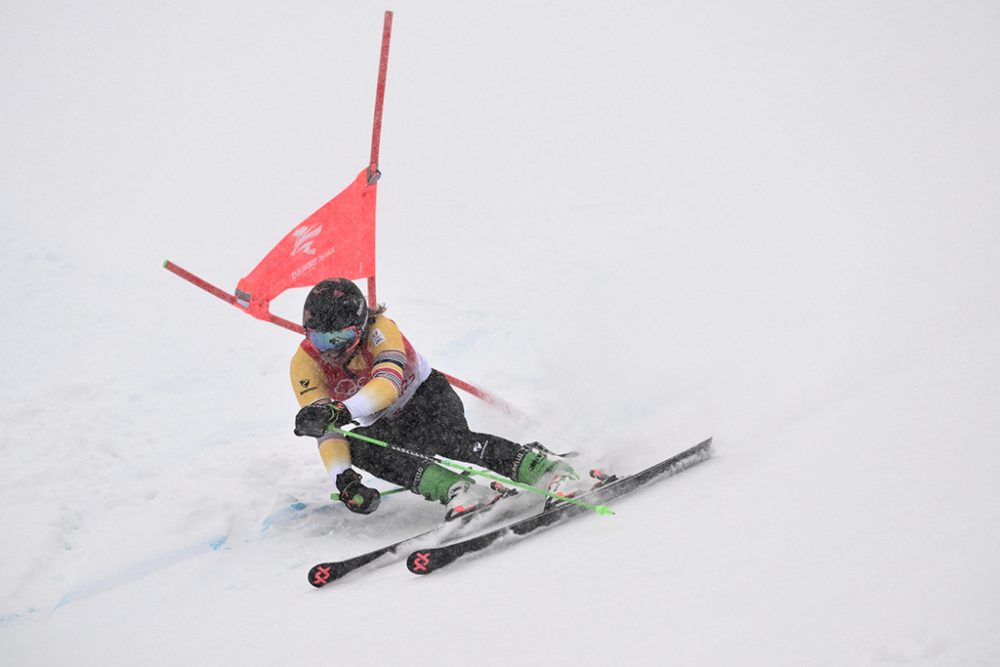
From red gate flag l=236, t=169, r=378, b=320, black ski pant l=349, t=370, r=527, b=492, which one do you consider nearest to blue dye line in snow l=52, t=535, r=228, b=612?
black ski pant l=349, t=370, r=527, b=492

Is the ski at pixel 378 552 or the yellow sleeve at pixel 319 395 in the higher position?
the yellow sleeve at pixel 319 395

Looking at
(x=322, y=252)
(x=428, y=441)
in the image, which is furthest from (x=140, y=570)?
(x=322, y=252)

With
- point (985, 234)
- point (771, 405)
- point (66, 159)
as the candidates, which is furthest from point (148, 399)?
point (66, 159)

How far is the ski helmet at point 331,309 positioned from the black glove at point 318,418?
1.38 ft

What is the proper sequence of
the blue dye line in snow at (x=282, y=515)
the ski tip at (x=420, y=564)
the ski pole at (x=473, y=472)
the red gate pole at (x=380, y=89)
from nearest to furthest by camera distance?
the ski tip at (x=420, y=564) → the ski pole at (x=473, y=472) → the blue dye line in snow at (x=282, y=515) → the red gate pole at (x=380, y=89)

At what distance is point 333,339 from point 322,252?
1188mm

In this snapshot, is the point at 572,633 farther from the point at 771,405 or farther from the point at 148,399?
the point at 148,399

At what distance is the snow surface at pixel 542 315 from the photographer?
2609 mm

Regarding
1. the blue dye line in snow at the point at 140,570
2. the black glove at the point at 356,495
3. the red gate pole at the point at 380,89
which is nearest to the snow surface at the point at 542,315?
the blue dye line in snow at the point at 140,570

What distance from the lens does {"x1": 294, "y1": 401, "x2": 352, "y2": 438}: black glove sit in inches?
161

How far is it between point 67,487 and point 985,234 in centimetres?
732

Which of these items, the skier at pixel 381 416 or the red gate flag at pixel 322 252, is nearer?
the skier at pixel 381 416

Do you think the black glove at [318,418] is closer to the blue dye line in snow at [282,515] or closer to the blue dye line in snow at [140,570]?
the blue dye line in snow at [282,515]

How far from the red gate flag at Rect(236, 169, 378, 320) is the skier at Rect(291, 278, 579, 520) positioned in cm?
79
